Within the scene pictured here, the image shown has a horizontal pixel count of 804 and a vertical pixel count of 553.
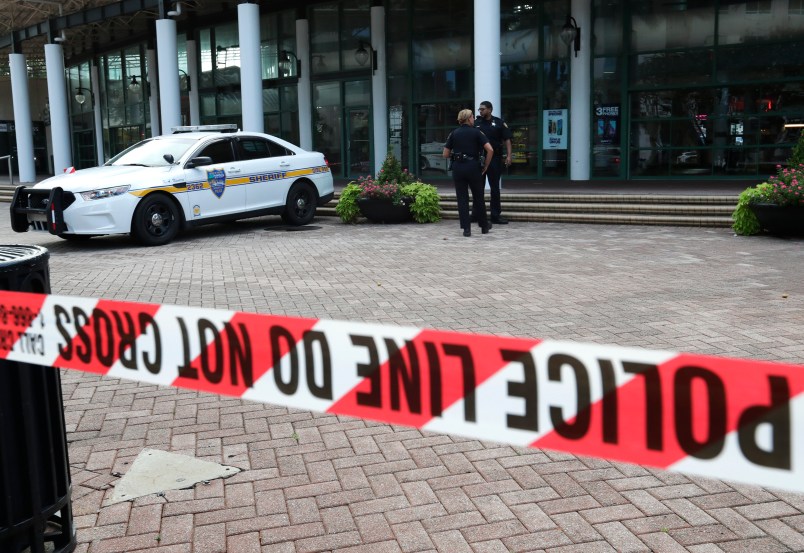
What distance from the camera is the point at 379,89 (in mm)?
23734

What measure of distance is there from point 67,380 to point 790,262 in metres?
8.00

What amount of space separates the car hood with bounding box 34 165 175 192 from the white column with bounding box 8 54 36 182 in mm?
19516

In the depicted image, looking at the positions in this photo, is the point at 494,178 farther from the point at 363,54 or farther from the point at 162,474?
the point at 363,54

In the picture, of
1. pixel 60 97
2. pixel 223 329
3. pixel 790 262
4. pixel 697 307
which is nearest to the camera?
pixel 223 329

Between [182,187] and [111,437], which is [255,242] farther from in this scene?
[111,437]

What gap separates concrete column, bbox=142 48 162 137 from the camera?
103ft

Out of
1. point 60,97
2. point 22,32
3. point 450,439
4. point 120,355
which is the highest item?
point 22,32

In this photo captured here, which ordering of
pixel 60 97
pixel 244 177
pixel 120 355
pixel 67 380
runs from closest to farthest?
pixel 120 355 → pixel 67 380 → pixel 244 177 → pixel 60 97

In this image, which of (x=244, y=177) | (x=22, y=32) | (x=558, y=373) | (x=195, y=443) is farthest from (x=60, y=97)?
(x=558, y=373)

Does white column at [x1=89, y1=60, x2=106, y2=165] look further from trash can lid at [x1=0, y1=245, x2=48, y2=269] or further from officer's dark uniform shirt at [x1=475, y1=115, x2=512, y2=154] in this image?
trash can lid at [x1=0, y1=245, x2=48, y2=269]

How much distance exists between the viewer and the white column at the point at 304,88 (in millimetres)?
25297

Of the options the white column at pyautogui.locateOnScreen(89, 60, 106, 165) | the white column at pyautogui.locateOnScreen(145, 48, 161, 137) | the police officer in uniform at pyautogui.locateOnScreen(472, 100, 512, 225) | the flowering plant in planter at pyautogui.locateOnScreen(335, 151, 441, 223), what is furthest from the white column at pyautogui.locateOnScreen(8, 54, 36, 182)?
the police officer in uniform at pyautogui.locateOnScreen(472, 100, 512, 225)

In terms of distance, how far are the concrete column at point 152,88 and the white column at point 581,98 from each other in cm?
1734

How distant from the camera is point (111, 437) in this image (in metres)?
4.60
